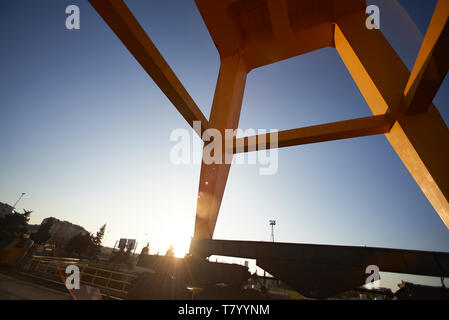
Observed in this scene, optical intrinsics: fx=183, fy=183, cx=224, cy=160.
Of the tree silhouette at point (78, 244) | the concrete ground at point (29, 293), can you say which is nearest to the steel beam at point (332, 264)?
the concrete ground at point (29, 293)

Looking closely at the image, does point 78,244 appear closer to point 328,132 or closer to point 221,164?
point 221,164

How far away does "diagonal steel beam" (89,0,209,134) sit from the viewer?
2.74 meters

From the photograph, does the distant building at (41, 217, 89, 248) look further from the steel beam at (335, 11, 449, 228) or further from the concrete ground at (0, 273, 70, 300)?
the steel beam at (335, 11, 449, 228)

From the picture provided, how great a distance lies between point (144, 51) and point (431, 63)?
432 cm

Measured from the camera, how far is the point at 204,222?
15.7ft

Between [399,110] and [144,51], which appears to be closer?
[144,51]

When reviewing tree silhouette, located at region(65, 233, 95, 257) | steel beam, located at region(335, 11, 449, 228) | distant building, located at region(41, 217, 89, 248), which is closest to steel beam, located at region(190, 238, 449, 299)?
steel beam, located at region(335, 11, 449, 228)

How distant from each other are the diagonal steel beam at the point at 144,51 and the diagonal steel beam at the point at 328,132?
175 cm

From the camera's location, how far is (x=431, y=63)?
2502 mm

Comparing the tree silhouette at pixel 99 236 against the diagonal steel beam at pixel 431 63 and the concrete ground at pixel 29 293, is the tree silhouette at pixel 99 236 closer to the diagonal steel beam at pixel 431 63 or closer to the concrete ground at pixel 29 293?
the concrete ground at pixel 29 293

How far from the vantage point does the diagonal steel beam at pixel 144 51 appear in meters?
2.74

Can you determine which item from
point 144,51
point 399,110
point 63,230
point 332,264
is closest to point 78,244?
point 63,230
